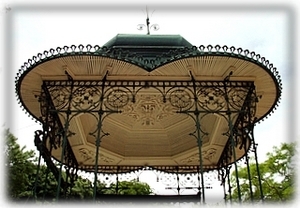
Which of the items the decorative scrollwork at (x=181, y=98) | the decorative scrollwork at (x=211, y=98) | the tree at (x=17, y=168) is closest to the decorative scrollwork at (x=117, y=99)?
the decorative scrollwork at (x=181, y=98)

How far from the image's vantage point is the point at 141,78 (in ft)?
30.0

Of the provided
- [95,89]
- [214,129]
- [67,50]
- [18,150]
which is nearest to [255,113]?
[214,129]

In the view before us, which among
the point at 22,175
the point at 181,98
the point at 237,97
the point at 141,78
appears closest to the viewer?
the point at 141,78

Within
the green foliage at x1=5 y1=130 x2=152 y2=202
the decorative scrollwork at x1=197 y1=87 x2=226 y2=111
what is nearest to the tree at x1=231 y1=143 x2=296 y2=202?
the green foliage at x1=5 y1=130 x2=152 y2=202

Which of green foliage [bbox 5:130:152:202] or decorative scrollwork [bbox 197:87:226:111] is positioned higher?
decorative scrollwork [bbox 197:87:226:111]

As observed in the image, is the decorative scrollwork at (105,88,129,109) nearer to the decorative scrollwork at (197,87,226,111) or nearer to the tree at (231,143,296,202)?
the decorative scrollwork at (197,87,226,111)

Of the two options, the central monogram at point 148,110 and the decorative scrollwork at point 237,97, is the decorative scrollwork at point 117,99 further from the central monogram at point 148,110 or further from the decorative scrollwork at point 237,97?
the decorative scrollwork at point 237,97

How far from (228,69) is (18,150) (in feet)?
46.4

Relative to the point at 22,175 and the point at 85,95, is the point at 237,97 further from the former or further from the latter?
the point at 22,175

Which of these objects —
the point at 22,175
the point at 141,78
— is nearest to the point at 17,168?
the point at 22,175

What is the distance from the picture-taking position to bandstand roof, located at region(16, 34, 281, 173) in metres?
8.59

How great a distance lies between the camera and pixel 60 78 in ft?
30.5

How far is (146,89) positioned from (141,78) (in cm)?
83

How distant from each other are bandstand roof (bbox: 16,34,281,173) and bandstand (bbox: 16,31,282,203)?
0.02 metres
